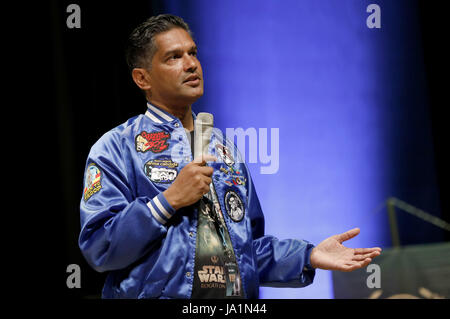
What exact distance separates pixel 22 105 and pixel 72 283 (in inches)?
33.1

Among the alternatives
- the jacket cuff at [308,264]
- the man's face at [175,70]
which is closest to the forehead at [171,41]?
the man's face at [175,70]

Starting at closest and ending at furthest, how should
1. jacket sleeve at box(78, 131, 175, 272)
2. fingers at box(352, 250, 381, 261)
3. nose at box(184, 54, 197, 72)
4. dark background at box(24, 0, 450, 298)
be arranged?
jacket sleeve at box(78, 131, 175, 272) → fingers at box(352, 250, 381, 261) → nose at box(184, 54, 197, 72) → dark background at box(24, 0, 450, 298)

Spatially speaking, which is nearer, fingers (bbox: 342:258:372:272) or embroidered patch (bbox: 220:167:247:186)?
fingers (bbox: 342:258:372:272)

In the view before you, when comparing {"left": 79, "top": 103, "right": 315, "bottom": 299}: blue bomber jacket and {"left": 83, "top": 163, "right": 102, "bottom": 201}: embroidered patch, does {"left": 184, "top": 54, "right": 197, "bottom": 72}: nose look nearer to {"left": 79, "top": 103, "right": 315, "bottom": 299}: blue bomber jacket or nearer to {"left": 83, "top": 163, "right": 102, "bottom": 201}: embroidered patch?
{"left": 79, "top": 103, "right": 315, "bottom": 299}: blue bomber jacket

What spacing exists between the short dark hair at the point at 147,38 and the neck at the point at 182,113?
0.48ft

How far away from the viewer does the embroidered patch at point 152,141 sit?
1769 millimetres

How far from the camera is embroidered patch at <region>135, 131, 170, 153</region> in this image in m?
1.77

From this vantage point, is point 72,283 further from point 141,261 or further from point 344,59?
point 344,59

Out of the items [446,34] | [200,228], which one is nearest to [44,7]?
[200,228]

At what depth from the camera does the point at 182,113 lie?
1.92 m

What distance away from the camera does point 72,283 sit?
8.41 ft

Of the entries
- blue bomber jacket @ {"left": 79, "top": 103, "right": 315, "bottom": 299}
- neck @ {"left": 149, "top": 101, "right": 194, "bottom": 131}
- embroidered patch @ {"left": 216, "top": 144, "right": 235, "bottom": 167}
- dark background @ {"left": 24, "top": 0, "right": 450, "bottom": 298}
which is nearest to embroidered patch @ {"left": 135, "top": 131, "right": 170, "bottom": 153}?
blue bomber jacket @ {"left": 79, "top": 103, "right": 315, "bottom": 299}

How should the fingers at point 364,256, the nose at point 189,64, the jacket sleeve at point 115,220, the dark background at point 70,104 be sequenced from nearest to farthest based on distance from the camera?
the jacket sleeve at point 115,220 < the fingers at point 364,256 < the nose at point 189,64 < the dark background at point 70,104

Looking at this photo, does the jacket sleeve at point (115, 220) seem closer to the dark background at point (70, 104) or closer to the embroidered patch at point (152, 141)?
the embroidered patch at point (152, 141)
